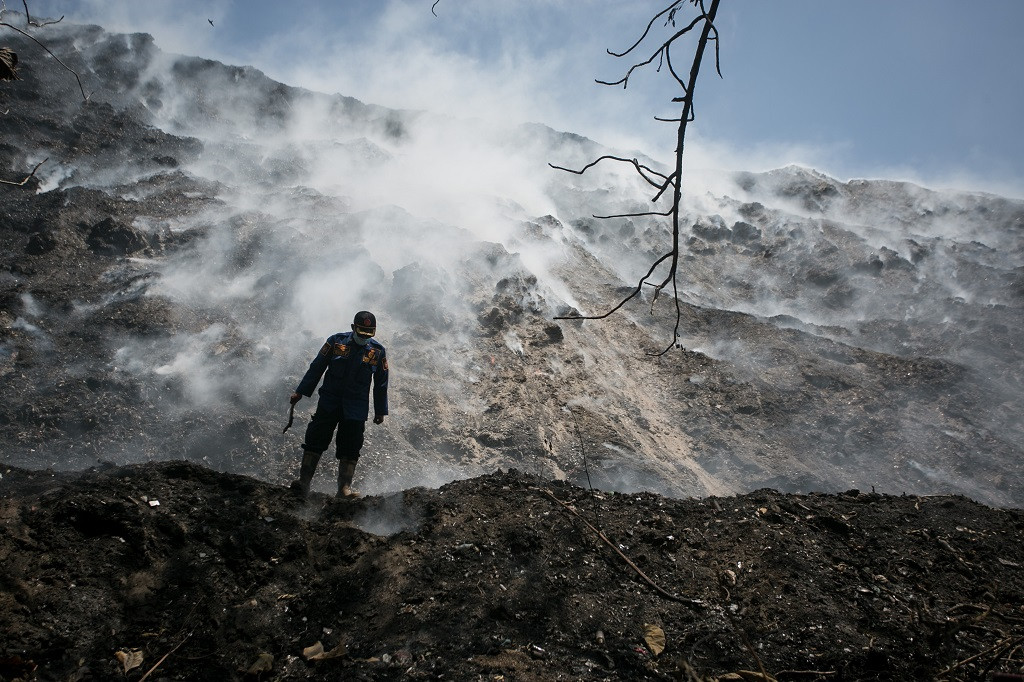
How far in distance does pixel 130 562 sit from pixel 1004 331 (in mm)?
23332

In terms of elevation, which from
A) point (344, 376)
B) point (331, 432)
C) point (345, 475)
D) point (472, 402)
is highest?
point (472, 402)

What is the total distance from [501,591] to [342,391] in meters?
2.68

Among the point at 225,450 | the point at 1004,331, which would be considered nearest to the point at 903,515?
the point at 225,450

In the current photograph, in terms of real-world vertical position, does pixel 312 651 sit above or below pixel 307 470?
below

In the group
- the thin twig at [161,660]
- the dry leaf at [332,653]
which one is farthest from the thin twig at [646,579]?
the thin twig at [161,660]

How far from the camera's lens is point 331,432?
517 cm

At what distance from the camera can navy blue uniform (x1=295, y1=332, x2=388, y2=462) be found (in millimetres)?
5105

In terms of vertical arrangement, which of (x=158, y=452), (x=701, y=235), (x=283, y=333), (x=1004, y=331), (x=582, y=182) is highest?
(x=582, y=182)

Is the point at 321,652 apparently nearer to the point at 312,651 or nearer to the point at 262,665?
the point at 312,651

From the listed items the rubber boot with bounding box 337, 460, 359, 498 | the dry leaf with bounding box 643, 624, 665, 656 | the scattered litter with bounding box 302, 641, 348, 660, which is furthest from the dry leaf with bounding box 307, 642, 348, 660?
the rubber boot with bounding box 337, 460, 359, 498

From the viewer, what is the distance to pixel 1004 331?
60.8ft

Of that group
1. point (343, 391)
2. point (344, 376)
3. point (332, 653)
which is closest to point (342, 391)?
point (343, 391)

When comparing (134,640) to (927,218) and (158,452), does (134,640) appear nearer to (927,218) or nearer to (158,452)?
(158,452)

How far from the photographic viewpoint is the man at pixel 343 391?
510 centimetres
